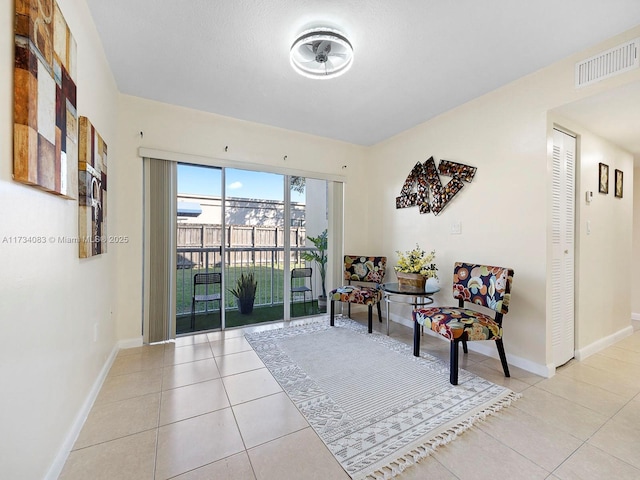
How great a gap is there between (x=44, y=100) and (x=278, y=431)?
199cm

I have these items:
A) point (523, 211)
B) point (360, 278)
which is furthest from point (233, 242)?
point (523, 211)

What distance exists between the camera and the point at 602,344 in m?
2.87

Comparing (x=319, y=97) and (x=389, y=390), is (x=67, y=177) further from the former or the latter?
(x=389, y=390)

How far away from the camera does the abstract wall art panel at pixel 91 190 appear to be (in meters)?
1.71

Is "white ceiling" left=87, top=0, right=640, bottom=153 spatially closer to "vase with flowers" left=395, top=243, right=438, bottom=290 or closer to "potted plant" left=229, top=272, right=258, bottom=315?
"vase with flowers" left=395, top=243, right=438, bottom=290

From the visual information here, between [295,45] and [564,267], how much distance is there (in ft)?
9.62

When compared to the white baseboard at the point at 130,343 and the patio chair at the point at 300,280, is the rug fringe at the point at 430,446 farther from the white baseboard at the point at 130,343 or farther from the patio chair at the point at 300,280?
the patio chair at the point at 300,280

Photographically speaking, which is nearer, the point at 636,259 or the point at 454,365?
the point at 454,365

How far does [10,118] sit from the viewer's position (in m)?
0.97

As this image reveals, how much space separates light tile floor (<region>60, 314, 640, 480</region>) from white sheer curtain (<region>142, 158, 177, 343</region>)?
574mm

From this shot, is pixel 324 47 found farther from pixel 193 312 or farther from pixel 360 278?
pixel 193 312

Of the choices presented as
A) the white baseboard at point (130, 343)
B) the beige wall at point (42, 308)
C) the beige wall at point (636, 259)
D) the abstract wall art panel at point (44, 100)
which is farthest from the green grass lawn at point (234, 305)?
the beige wall at point (636, 259)

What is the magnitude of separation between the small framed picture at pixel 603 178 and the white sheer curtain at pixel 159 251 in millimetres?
4473

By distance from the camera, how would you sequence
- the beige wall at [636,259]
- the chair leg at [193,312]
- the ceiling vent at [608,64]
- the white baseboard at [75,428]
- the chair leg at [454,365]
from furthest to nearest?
the beige wall at [636,259]
the chair leg at [193,312]
the chair leg at [454,365]
the ceiling vent at [608,64]
the white baseboard at [75,428]
